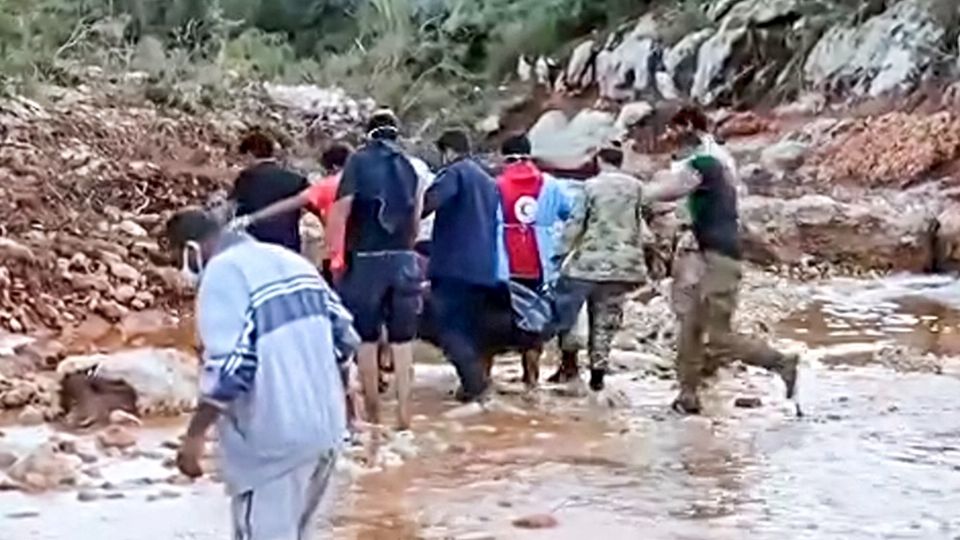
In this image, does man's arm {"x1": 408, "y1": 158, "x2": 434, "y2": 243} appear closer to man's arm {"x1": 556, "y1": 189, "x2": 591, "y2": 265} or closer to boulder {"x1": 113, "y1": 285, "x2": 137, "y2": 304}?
man's arm {"x1": 556, "y1": 189, "x2": 591, "y2": 265}

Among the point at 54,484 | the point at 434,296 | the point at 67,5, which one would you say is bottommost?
the point at 54,484

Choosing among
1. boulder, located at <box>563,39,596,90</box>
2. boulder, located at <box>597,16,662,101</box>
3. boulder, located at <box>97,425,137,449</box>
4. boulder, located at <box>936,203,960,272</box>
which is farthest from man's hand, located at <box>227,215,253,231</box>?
boulder, located at <box>563,39,596,90</box>

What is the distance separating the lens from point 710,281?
10.3m

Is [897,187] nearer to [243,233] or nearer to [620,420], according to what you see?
[620,420]

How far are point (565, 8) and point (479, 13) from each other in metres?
Result: 2.07

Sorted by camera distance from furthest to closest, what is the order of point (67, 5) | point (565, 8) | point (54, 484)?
point (565, 8)
point (67, 5)
point (54, 484)

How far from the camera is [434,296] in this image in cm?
1079

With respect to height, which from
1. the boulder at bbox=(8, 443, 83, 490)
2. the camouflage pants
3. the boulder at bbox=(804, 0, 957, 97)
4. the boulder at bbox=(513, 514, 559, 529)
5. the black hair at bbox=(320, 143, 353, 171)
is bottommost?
the boulder at bbox=(513, 514, 559, 529)

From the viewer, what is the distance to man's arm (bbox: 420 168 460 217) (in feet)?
33.6

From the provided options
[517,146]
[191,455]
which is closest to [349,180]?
[517,146]

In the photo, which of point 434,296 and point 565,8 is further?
point 565,8

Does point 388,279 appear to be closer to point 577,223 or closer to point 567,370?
point 577,223

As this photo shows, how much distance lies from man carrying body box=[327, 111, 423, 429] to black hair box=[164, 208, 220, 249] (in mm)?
4020

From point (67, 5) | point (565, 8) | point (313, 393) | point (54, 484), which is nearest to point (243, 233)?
point (313, 393)
